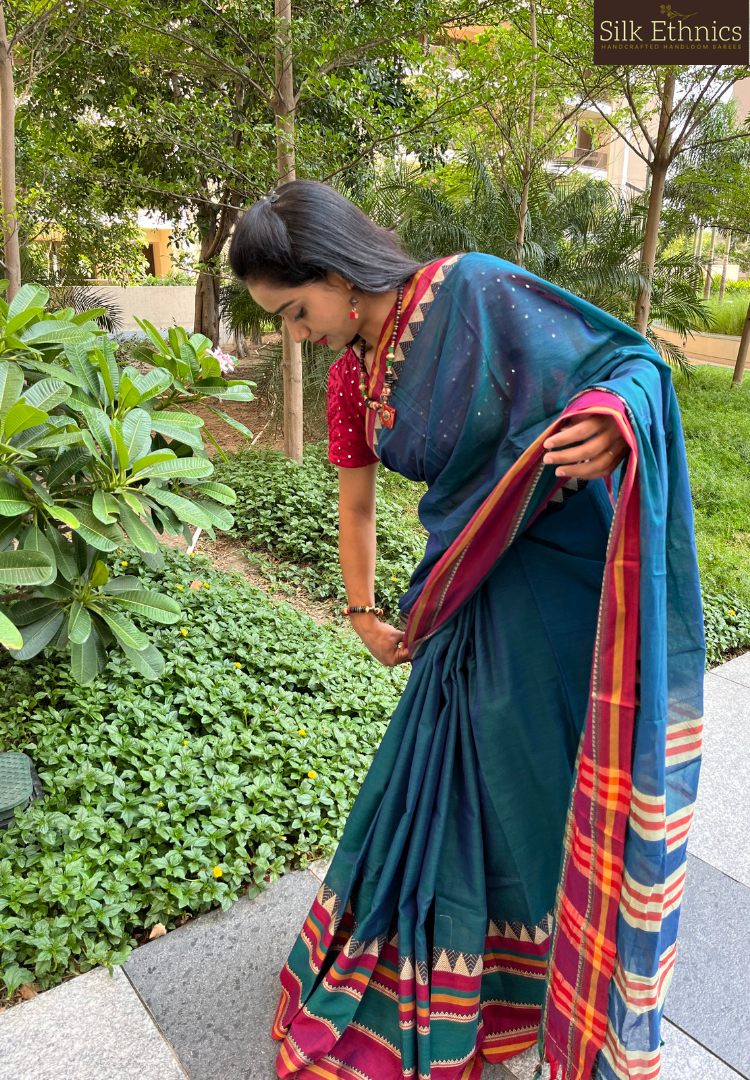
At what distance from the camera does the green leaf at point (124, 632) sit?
248 cm

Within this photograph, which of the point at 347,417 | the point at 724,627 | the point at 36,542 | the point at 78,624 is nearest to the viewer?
the point at 347,417

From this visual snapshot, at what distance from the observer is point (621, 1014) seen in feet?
4.18

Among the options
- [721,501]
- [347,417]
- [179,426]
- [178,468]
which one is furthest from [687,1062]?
[721,501]

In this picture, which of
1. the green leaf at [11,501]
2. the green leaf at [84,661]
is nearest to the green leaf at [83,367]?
the green leaf at [11,501]

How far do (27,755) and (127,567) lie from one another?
127cm

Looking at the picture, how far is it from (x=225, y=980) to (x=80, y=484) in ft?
5.20

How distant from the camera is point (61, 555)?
2.53m

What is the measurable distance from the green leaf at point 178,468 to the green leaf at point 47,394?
32 cm

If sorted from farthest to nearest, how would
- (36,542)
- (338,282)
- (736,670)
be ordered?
(736,670), (36,542), (338,282)

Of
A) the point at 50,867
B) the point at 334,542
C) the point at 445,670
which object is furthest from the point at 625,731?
the point at 334,542

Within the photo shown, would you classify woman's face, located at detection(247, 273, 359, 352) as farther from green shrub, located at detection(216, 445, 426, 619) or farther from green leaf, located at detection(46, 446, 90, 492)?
green shrub, located at detection(216, 445, 426, 619)

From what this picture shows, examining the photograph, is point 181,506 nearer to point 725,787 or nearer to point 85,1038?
point 85,1038

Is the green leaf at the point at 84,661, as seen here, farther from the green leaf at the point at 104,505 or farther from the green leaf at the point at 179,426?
the green leaf at the point at 179,426

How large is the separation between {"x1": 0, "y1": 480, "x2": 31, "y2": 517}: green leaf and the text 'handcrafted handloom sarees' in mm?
1255
